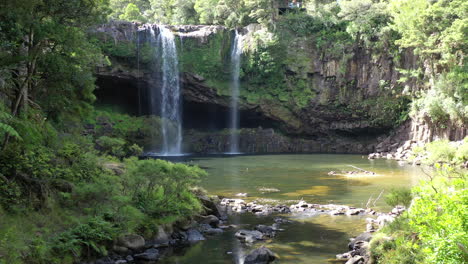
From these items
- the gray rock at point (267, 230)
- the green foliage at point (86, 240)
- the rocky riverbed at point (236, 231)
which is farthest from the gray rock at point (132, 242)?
the gray rock at point (267, 230)

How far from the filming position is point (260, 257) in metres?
12.8

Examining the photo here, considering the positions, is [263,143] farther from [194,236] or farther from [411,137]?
[194,236]

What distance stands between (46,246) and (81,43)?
7.87m

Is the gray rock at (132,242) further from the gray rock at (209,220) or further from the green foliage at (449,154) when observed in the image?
the green foliage at (449,154)

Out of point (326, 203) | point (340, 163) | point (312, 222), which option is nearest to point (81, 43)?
point (312, 222)

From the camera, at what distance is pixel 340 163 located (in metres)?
37.7

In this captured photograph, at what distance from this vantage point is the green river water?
13945 millimetres

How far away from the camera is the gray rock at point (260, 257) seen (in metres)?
12.8

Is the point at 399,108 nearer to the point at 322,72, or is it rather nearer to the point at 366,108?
the point at 366,108

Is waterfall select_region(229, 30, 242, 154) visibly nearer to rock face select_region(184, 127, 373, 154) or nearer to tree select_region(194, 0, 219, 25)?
rock face select_region(184, 127, 373, 154)

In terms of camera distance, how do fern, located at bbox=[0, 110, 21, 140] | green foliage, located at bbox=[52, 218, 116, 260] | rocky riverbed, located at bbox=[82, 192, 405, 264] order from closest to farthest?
fern, located at bbox=[0, 110, 21, 140], green foliage, located at bbox=[52, 218, 116, 260], rocky riverbed, located at bbox=[82, 192, 405, 264]

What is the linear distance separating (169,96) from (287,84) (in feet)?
42.8

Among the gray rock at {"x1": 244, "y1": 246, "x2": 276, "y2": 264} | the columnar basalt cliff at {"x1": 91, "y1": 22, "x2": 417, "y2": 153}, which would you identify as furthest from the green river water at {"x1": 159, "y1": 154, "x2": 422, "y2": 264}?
the columnar basalt cliff at {"x1": 91, "y1": 22, "x2": 417, "y2": 153}

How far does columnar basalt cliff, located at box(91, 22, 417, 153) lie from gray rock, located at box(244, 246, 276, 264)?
121 feet
